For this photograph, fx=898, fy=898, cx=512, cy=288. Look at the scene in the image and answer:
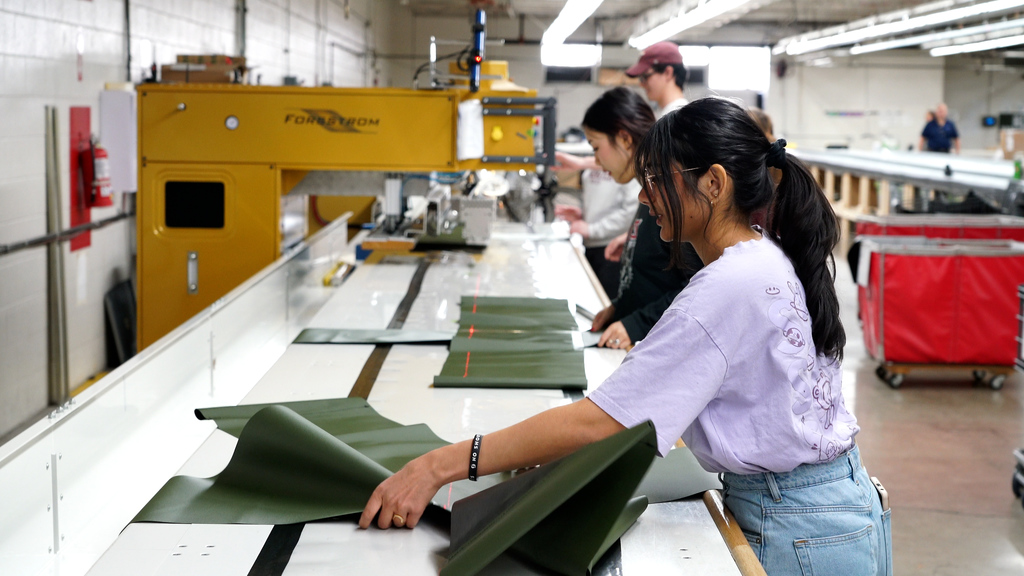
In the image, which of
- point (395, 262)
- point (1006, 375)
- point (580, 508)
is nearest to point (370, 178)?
point (395, 262)

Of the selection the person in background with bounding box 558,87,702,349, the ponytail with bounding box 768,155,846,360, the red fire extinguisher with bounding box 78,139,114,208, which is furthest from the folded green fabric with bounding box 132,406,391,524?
the red fire extinguisher with bounding box 78,139,114,208

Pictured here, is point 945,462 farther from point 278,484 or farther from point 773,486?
point 278,484

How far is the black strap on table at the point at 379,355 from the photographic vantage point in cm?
209

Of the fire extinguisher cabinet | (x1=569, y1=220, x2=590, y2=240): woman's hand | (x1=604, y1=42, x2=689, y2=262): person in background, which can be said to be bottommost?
the fire extinguisher cabinet

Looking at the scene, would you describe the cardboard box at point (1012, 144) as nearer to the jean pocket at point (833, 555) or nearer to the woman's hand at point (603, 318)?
the woman's hand at point (603, 318)

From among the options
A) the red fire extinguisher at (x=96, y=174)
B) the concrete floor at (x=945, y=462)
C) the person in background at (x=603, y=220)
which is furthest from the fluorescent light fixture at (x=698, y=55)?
the red fire extinguisher at (x=96, y=174)

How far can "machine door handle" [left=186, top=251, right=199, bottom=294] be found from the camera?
3570mm

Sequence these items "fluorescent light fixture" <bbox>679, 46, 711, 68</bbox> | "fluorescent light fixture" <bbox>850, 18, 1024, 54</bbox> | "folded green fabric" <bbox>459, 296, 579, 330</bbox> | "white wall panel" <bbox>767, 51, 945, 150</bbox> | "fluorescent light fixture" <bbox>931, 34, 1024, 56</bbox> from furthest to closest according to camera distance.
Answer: "white wall panel" <bbox>767, 51, 945, 150</bbox> → "fluorescent light fixture" <bbox>679, 46, 711, 68</bbox> → "fluorescent light fixture" <bbox>931, 34, 1024, 56</bbox> → "fluorescent light fixture" <bbox>850, 18, 1024, 54</bbox> → "folded green fabric" <bbox>459, 296, 579, 330</bbox>

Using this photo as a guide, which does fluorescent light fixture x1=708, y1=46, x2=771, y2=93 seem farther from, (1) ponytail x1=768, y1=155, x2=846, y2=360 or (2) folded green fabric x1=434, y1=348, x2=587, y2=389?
(1) ponytail x1=768, y1=155, x2=846, y2=360

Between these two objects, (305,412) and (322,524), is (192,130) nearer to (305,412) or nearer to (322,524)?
(305,412)

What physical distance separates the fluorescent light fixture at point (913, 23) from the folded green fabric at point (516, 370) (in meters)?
6.46

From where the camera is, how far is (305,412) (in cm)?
185

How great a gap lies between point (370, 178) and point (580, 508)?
9.31 ft

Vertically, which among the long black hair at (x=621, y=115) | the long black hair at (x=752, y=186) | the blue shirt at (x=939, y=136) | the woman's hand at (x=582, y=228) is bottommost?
the woman's hand at (x=582, y=228)
